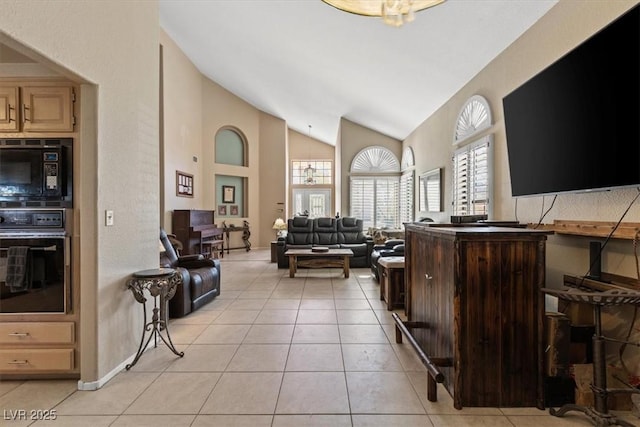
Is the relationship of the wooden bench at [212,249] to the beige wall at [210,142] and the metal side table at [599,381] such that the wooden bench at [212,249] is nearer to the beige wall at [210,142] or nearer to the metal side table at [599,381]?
Answer: the beige wall at [210,142]

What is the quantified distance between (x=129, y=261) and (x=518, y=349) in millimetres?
2910

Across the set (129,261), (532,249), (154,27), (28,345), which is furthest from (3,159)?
(532,249)

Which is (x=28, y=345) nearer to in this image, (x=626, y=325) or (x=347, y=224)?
(x=626, y=325)

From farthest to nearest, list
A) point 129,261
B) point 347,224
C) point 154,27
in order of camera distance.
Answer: point 347,224
point 154,27
point 129,261

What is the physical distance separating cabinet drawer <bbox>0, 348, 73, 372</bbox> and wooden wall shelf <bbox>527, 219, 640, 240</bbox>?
3.74m

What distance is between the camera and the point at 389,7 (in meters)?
1.74

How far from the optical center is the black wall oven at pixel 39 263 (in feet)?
7.68

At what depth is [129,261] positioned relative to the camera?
8.90 ft

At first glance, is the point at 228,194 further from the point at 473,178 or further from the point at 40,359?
the point at 40,359

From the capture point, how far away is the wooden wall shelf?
197 cm

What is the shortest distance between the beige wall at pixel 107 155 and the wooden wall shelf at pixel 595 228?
341 cm

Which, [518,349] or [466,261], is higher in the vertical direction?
[466,261]

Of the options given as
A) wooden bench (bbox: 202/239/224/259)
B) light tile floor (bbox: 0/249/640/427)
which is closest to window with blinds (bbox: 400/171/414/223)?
light tile floor (bbox: 0/249/640/427)

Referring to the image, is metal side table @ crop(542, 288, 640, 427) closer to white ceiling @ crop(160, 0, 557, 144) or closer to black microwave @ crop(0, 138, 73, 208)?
white ceiling @ crop(160, 0, 557, 144)
